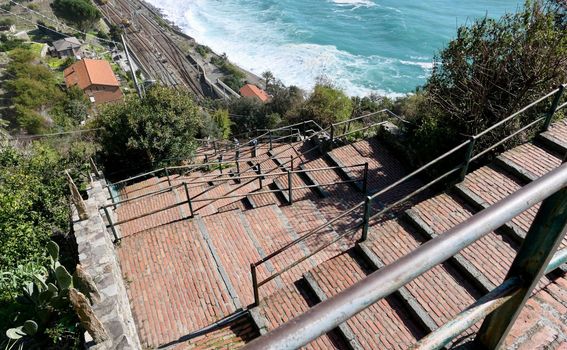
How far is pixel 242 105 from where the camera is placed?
3431 cm

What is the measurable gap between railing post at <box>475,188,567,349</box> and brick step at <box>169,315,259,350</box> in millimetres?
4009

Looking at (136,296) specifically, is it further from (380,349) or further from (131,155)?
(131,155)

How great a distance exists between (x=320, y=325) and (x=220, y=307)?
17.0 ft

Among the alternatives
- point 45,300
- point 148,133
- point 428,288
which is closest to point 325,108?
point 148,133

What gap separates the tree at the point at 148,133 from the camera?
12.4 metres

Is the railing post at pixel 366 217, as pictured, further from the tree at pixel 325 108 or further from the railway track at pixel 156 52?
the railway track at pixel 156 52

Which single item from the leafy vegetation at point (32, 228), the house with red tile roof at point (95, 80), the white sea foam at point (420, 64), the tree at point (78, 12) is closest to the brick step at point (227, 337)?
the leafy vegetation at point (32, 228)

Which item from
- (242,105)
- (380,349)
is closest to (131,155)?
(380,349)

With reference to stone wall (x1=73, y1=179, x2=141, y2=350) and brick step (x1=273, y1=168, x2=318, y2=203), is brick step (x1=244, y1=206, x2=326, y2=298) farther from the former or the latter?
stone wall (x1=73, y1=179, x2=141, y2=350)

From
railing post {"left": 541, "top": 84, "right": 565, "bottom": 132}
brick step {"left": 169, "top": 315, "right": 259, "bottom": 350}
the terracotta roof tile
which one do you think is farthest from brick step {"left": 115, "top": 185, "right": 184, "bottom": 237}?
the terracotta roof tile

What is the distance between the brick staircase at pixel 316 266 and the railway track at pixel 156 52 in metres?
40.5

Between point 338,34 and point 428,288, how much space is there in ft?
178

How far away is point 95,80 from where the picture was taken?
45.1 meters

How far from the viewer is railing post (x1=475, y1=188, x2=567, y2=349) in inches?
46.8
